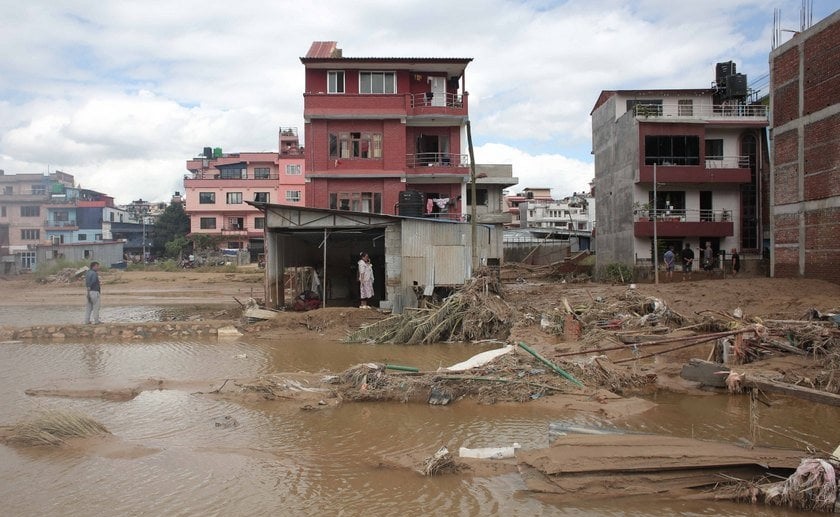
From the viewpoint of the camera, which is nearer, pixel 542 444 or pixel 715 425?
pixel 542 444

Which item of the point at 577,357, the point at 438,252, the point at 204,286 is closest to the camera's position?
the point at 577,357

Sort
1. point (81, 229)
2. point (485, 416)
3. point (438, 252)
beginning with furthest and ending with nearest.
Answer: point (81, 229), point (438, 252), point (485, 416)

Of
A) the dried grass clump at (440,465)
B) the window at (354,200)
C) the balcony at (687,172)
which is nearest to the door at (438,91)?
the window at (354,200)

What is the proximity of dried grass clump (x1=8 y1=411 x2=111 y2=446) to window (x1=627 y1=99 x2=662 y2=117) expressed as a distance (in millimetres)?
31679

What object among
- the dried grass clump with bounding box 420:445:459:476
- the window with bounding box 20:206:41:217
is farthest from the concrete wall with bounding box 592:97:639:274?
the window with bounding box 20:206:41:217

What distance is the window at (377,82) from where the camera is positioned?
103 feet

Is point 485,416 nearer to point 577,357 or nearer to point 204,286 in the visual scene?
point 577,357

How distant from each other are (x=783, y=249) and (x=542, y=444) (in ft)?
66.9

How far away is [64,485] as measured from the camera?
6.54 metres

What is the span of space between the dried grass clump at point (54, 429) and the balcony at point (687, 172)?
30.4 meters

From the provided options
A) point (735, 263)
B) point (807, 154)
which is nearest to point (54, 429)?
point (807, 154)

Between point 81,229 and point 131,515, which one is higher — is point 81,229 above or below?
above

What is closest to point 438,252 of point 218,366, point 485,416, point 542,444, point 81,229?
point 218,366

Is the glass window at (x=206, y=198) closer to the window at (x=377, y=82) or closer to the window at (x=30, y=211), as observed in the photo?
the window at (x=30, y=211)
